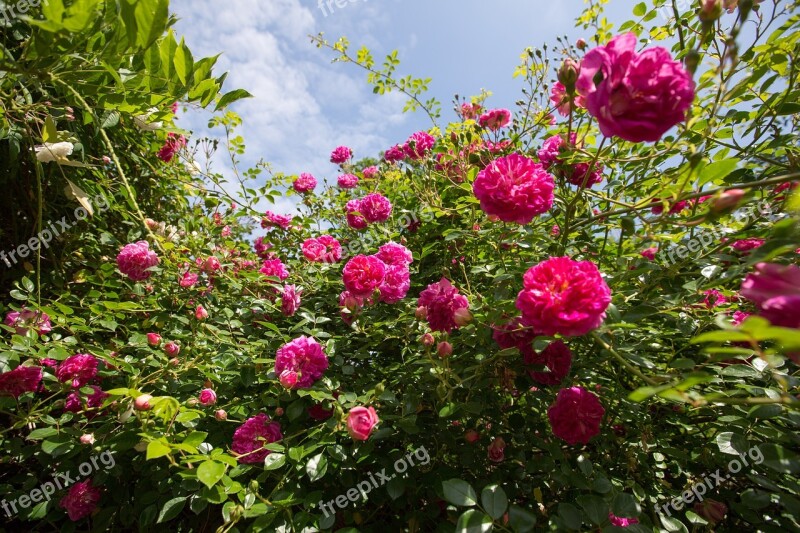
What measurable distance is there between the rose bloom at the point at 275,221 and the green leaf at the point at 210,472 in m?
1.54

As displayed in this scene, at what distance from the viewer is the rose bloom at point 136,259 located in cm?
150

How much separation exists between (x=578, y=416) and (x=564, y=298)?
0.44 m

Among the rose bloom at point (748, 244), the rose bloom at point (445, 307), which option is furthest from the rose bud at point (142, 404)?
the rose bloom at point (748, 244)

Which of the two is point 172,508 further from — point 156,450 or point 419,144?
point 419,144

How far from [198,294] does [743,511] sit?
77.7 inches

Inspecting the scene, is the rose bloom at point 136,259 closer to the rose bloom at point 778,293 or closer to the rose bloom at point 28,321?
the rose bloom at point 28,321

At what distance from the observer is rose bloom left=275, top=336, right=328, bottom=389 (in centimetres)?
112

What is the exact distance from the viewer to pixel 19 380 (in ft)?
4.18

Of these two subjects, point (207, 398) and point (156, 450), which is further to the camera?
point (207, 398)

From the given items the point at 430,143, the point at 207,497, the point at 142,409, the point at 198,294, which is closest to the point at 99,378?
the point at 198,294

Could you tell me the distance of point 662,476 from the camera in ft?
4.04

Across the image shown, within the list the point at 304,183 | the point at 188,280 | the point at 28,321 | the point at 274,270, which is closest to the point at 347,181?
the point at 304,183

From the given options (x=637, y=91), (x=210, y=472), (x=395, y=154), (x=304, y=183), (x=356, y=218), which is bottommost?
(x=210, y=472)

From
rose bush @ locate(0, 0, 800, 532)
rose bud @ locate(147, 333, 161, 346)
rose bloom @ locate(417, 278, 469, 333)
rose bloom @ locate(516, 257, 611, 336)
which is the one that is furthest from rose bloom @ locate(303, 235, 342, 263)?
rose bloom @ locate(516, 257, 611, 336)
